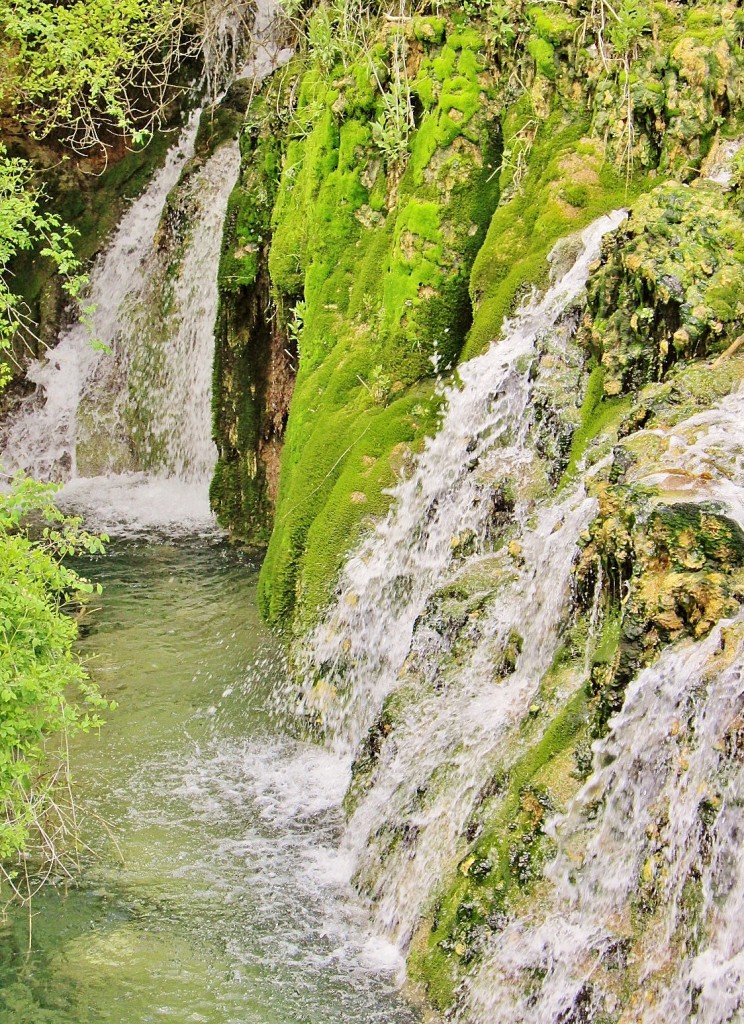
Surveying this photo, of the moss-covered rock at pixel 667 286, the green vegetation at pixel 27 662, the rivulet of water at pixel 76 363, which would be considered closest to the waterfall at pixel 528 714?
the moss-covered rock at pixel 667 286

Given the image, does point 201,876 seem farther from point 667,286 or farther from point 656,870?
point 667,286

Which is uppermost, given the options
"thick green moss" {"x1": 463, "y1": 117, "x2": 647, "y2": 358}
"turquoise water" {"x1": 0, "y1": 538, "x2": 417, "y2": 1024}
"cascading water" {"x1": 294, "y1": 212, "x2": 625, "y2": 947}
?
"thick green moss" {"x1": 463, "y1": 117, "x2": 647, "y2": 358}

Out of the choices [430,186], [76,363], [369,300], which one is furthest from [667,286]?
[76,363]

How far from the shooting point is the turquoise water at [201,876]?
516 centimetres

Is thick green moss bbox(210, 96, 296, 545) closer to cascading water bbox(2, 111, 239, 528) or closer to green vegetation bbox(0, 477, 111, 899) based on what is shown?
cascading water bbox(2, 111, 239, 528)

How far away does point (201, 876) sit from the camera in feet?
20.0

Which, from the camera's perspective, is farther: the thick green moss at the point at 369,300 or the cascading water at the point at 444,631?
the thick green moss at the point at 369,300

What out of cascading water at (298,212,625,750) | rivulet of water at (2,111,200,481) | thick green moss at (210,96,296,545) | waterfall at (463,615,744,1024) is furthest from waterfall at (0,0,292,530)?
waterfall at (463,615,744,1024)

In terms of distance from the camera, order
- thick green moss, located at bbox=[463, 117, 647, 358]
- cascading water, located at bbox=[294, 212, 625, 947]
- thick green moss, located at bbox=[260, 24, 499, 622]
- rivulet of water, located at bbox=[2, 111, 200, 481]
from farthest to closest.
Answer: rivulet of water, located at bbox=[2, 111, 200, 481]
thick green moss, located at bbox=[260, 24, 499, 622]
thick green moss, located at bbox=[463, 117, 647, 358]
cascading water, located at bbox=[294, 212, 625, 947]

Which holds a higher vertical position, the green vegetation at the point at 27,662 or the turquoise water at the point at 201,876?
the green vegetation at the point at 27,662

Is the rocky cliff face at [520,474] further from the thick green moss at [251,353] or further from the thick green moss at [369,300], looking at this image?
the thick green moss at [251,353]

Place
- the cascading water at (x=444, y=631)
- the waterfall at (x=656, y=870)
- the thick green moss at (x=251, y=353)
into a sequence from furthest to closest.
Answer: the thick green moss at (x=251, y=353) < the cascading water at (x=444, y=631) < the waterfall at (x=656, y=870)

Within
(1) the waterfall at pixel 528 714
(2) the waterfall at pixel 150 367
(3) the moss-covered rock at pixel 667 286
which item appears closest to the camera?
(1) the waterfall at pixel 528 714

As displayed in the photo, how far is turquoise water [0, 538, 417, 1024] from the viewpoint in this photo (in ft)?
16.9
